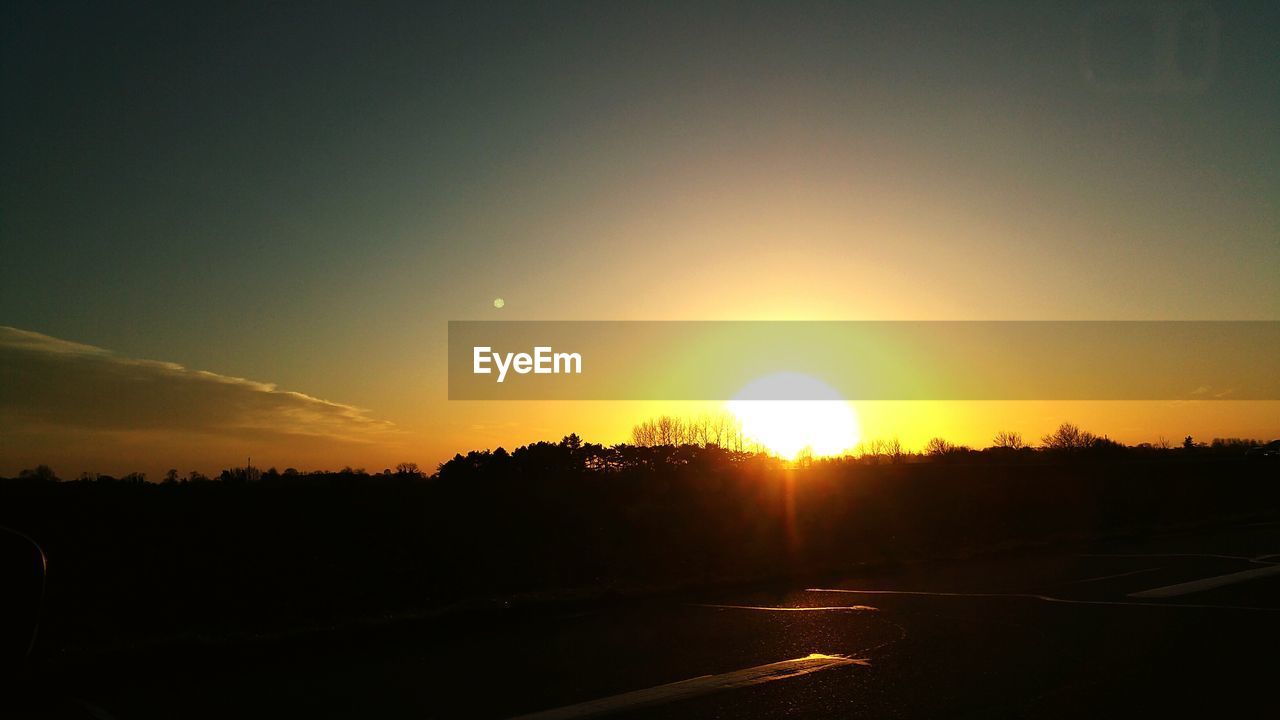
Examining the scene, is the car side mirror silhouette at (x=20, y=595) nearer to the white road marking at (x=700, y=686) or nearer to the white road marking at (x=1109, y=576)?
the white road marking at (x=700, y=686)

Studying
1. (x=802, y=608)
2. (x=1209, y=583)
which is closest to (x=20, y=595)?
(x=802, y=608)

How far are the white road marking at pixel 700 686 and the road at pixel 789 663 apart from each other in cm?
2

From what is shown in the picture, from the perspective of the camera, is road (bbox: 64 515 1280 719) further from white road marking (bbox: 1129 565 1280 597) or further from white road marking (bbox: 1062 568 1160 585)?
white road marking (bbox: 1062 568 1160 585)

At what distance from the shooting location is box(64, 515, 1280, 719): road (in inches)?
206

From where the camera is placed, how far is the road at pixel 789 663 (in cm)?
524

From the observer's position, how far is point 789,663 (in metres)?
6.26

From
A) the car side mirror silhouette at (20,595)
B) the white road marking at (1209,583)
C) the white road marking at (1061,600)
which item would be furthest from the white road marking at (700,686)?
the white road marking at (1209,583)

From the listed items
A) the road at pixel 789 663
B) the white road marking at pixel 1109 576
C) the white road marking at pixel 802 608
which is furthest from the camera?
the white road marking at pixel 1109 576

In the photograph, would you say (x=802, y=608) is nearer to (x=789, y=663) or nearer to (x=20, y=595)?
(x=789, y=663)

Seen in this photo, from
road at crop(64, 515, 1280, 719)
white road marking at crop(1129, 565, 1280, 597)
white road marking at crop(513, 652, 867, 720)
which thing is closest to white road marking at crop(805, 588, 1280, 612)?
road at crop(64, 515, 1280, 719)

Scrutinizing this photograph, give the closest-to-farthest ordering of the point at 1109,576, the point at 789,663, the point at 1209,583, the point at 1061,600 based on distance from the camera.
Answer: the point at 789,663 < the point at 1061,600 < the point at 1209,583 < the point at 1109,576

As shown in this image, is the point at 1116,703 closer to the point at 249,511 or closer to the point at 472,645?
the point at 472,645

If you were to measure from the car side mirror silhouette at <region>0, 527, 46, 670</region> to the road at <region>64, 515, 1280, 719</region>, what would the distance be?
278 cm

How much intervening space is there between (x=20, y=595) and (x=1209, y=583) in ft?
37.4
